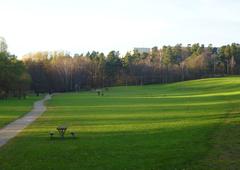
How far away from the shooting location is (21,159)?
17.1 metres

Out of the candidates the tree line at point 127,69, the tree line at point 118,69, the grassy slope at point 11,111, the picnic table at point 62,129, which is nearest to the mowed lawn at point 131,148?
the picnic table at point 62,129

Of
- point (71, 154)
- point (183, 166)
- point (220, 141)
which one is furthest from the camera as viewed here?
point (220, 141)

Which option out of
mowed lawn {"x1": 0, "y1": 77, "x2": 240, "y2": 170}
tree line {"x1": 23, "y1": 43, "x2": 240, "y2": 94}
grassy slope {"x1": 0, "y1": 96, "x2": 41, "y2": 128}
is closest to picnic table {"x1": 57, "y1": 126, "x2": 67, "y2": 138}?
mowed lawn {"x1": 0, "y1": 77, "x2": 240, "y2": 170}

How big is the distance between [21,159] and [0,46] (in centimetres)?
9297

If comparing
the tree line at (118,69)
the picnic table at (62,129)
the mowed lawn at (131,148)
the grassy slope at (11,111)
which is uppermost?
the tree line at (118,69)

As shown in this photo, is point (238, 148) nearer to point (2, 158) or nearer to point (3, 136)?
point (2, 158)

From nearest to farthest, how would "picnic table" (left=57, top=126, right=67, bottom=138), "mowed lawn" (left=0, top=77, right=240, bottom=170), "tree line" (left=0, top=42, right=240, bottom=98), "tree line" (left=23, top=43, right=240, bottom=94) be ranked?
"mowed lawn" (left=0, top=77, right=240, bottom=170)
"picnic table" (left=57, top=126, right=67, bottom=138)
"tree line" (left=0, top=42, right=240, bottom=98)
"tree line" (left=23, top=43, right=240, bottom=94)

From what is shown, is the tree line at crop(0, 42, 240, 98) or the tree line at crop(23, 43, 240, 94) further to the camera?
the tree line at crop(23, 43, 240, 94)

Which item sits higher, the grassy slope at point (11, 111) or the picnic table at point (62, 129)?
the picnic table at point (62, 129)

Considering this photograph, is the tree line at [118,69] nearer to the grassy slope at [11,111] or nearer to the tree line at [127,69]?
the tree line at [127,69]

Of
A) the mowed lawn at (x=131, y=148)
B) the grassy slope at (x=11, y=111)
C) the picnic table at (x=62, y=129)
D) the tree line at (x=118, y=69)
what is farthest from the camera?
the tree line at (x=118, y=69)

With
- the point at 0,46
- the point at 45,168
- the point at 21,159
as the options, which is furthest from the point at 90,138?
the point at 0,46

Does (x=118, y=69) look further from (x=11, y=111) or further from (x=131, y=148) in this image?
(x=131, y=148)

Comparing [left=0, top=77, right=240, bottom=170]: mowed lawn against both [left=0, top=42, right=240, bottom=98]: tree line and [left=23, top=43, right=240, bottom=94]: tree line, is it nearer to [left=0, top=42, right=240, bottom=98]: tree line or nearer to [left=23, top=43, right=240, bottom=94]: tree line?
[left=0, top=42, right=240, bottom=98]: tree line
